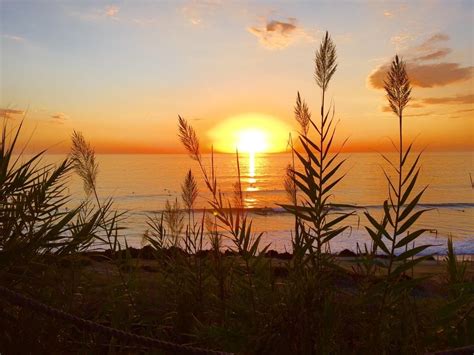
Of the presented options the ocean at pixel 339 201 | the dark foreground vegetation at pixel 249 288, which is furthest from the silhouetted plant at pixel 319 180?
the ocean at pixel 339 201

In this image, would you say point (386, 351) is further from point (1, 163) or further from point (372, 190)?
point (372, 190)

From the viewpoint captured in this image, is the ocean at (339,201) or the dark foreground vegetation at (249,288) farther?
the ocean at (339,201)

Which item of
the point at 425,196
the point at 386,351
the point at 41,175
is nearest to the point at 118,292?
the point at 41,175

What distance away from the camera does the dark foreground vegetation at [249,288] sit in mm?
2430

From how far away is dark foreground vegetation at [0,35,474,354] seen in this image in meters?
2.43

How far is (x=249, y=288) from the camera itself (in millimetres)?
2725

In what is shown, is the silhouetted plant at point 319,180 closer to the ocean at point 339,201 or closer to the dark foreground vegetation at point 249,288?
the dark foreground vegetation at point 249,288

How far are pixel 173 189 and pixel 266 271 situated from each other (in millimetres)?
46469

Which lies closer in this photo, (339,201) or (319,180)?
(319,180)

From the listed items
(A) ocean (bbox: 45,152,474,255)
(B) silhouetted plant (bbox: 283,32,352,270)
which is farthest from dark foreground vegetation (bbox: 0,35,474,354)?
(A) ocean (bbox: 45,152,474,255)

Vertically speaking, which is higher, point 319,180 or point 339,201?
point 319,180

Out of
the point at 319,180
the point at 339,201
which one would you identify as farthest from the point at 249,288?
the point at 339,201

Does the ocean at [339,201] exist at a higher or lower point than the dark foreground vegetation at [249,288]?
lower

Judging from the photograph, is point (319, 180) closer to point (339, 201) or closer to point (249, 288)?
point (249, 288)
